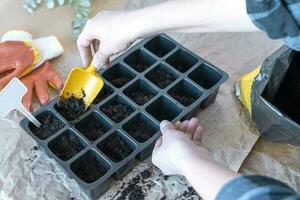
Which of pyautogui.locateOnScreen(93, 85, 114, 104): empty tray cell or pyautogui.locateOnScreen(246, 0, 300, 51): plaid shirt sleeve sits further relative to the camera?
pyautogui.locateOnScreen(93, 85, 114, 104): empty tray cell

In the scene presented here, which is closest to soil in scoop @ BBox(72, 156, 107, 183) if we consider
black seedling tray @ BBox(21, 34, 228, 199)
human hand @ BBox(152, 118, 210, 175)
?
black seedling tray @ BBox(21, 34, 228, 199)

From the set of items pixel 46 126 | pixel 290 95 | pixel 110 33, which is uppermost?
pixel 110 33

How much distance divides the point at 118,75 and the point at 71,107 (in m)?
0.14

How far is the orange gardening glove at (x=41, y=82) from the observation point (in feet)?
2.89

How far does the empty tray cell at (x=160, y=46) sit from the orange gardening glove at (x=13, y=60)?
0.27m

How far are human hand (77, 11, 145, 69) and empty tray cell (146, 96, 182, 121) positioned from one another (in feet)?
0.49

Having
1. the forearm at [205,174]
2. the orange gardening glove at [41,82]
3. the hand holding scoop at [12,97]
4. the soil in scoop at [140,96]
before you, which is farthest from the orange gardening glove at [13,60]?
the forearm at [205,174]

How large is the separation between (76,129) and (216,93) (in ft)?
1.01

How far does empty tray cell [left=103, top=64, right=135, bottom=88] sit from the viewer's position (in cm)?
87

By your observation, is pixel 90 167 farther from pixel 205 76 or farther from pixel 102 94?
pixel 205 76

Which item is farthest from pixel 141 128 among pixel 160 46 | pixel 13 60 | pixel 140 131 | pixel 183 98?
pixel 13 60

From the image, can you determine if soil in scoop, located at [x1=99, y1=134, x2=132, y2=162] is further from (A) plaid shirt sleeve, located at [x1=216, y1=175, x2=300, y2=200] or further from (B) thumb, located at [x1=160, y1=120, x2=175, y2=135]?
(A) plaid shirt sleeve, located at [x1=216, y1=175, x2=300, y2=200]

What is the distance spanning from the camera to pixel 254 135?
33.3 inches

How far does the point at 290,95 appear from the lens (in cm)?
82
